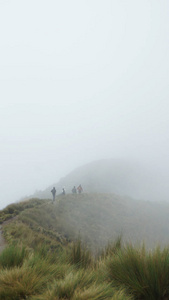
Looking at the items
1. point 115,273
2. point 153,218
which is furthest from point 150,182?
point 115,273

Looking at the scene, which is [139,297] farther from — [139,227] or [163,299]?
[139,227]

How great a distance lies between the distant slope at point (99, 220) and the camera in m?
14.4

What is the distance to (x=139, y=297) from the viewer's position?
85.7 inches

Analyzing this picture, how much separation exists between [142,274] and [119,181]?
56574mm

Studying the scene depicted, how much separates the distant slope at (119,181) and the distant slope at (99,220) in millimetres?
18887

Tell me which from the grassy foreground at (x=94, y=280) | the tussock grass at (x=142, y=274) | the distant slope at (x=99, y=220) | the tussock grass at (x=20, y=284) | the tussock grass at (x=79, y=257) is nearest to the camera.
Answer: the grassy foreground at (x=94, y=280)

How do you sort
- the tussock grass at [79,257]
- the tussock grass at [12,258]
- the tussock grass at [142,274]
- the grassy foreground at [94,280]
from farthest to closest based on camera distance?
the tussock grass at [79,257] → the tussock grass at [12,258] → the tussock grass at [142,274] → the grassy foreground at [94,280]

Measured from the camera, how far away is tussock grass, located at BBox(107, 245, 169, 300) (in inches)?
83.2

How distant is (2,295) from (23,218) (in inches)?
432

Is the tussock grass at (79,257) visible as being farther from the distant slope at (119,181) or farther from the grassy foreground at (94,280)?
the distant slope at (119,181)

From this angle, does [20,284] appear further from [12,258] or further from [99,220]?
[99,220]

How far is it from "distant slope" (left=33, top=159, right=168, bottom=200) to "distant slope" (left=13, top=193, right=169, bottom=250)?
18887 millimetres

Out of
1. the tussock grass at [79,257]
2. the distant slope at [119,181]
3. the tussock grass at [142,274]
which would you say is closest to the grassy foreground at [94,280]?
the tussock grass at [142,274]

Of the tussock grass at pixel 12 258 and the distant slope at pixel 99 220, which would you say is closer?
the tussock grass at pixel 12 258
